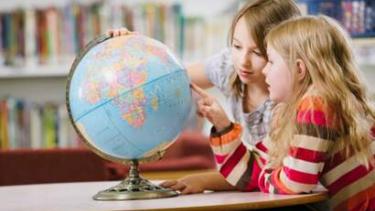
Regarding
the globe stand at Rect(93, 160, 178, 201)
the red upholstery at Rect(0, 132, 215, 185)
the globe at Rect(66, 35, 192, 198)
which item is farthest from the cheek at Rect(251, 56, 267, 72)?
the red upholstery at Rect(0, 132, 215, 185)

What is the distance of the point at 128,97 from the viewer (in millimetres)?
2084

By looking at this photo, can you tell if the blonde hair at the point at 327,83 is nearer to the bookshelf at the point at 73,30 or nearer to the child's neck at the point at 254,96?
the child's neck at the point at 254,96

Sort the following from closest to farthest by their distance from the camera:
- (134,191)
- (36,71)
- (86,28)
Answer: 1. (134,191)
2. (36,71)
3. (86,28)

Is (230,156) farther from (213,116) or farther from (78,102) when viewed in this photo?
(78,102)

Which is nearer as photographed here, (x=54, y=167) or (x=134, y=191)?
(x=134, y=191)

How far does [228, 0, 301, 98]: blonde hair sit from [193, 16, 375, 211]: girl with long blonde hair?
11 centimetres

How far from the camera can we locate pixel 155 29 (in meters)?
5.17

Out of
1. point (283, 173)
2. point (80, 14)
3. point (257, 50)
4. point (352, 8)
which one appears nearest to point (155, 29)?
point (80, 14)

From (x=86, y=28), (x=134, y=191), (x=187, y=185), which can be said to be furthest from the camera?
(x=86, y=28)

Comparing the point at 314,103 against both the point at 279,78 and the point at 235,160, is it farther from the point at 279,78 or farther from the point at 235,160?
the point at 235,160

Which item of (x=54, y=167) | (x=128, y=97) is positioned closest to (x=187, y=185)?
(x=128, y=97)

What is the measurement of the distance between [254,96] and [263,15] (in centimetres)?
29

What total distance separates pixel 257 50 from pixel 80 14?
2.97 metres

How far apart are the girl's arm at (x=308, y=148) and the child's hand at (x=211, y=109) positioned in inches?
8.6
